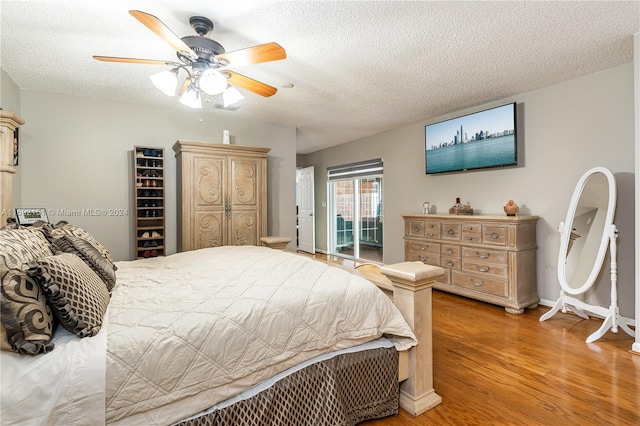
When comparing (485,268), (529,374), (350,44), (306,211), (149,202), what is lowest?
(529,374)

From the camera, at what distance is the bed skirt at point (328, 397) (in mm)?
1270

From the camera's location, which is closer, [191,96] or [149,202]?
[191,96]

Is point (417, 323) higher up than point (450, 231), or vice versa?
point (450, 231)

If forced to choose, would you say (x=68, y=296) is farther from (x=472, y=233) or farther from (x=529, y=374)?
(x=472, y=233)

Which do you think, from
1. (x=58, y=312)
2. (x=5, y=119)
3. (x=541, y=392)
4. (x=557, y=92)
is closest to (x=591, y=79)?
(x=557, y=92)

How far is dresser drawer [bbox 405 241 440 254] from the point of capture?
4129 mm

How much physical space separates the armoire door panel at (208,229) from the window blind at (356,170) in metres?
3.14

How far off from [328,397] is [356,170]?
5.17 m

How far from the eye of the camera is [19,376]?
3.13ft

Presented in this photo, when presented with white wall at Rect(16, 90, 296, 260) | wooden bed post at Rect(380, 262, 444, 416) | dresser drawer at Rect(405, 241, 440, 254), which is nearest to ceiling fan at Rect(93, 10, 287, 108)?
wooden bed post at Rect(380, 262, 444, 416)

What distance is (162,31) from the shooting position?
1.74 metres

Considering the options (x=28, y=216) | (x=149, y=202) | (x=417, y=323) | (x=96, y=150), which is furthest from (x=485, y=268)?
(x=96, y=150)

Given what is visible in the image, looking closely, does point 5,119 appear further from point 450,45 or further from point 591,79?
point 591,79

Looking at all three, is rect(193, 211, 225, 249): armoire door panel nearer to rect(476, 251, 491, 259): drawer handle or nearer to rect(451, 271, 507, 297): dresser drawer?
rect(451, 271, 507, 297): dresser drawer
